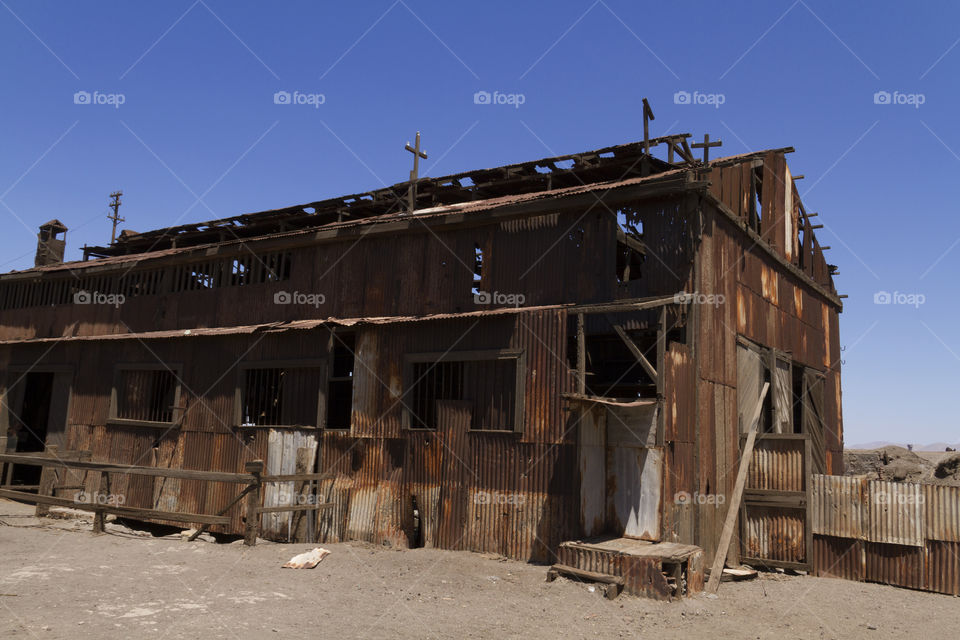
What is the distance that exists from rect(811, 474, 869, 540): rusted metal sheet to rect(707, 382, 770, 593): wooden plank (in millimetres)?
1328

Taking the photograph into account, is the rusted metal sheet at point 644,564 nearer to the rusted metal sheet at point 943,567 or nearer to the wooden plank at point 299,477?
the rusted metal sheet at point 943,567

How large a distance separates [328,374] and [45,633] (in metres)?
9.34

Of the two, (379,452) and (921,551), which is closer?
(921,551)

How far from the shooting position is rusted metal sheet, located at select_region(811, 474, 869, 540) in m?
14.0

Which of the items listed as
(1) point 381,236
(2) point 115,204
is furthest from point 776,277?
(2) point 115,204

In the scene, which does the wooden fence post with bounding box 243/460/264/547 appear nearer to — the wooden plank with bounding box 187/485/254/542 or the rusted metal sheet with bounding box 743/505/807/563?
the wooden plank with bounding box 187/485/254/542

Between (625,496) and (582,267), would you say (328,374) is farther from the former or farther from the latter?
(625,496)

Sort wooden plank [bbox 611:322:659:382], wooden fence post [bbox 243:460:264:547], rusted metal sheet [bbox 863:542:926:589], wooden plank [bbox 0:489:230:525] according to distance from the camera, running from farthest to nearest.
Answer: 1. wooden plank [bbox 0:489:230:525]
2. wooden fence post [bbox 243:460:264:547]
3. rusted metal sheet [bbox 863:542:926:589]
4. wooden plank [bbox 611:322:659:382]

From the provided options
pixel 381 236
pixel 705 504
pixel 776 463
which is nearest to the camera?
pixel 705 504

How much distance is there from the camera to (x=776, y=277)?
19188 mm

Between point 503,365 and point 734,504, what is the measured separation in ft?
17.7

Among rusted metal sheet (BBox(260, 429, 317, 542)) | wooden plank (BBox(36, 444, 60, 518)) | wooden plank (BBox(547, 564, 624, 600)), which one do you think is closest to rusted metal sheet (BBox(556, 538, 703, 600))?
wooden plank (BBox(547, 564, 624, 600))

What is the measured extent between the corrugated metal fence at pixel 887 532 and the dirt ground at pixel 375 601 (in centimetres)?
45

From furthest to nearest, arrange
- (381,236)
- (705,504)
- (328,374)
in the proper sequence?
(381,236) → (328,374) → (705,504)
